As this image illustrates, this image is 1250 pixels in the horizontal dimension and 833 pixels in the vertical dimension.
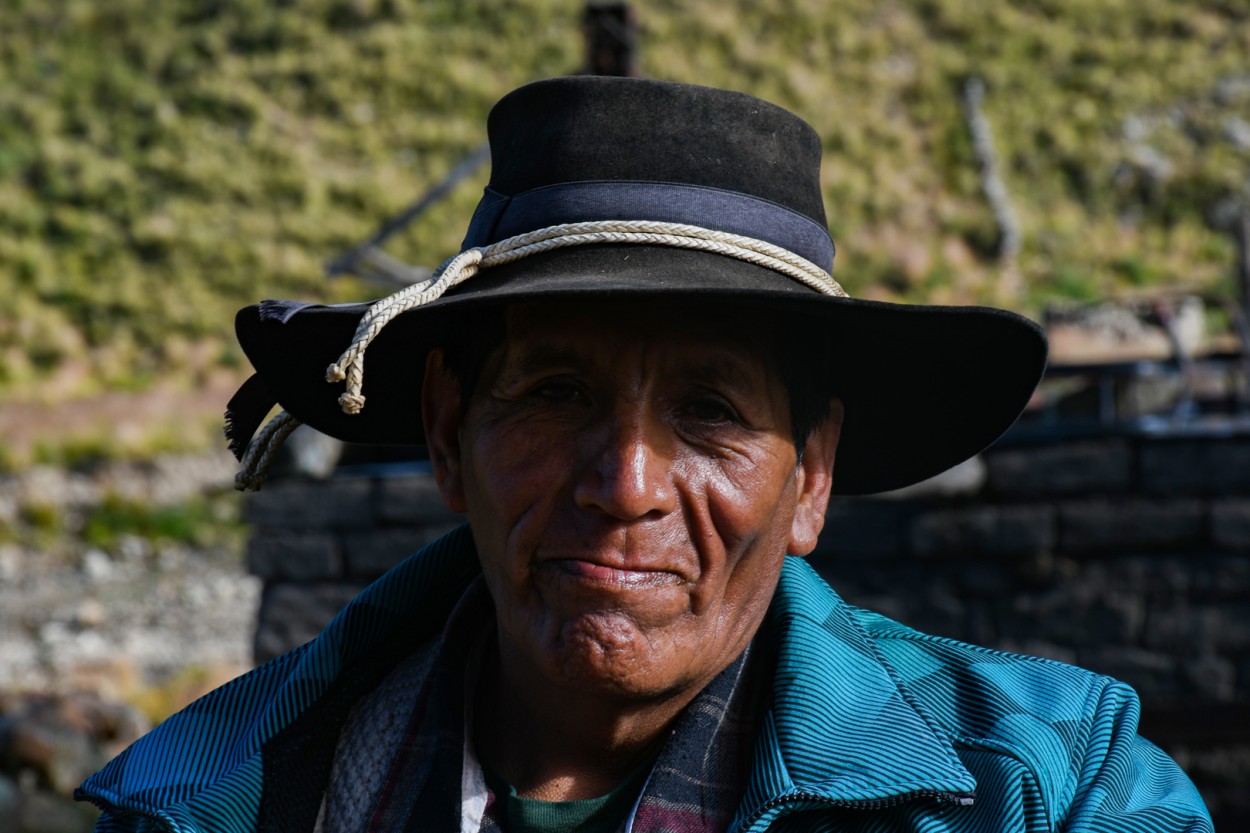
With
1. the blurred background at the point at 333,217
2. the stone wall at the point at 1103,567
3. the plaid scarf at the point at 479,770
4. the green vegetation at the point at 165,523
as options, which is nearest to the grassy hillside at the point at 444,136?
the blurred background at the point at 333,217

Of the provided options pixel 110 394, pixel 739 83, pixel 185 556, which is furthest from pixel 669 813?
pixel 739 83

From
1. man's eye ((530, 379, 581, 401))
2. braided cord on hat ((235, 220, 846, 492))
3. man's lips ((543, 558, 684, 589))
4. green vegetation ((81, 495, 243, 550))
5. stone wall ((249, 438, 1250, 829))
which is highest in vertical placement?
braided cord on hat ((235, 220, 846, 492))

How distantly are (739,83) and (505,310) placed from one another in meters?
22.7

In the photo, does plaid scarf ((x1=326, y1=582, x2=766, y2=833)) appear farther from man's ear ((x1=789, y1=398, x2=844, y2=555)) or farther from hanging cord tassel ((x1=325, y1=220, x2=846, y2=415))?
hanging cord tassel ((x1=325, y1=220, x2=846, y2=415))

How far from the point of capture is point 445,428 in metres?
2.04

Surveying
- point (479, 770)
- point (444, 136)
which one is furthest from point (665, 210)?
point (444, 136)

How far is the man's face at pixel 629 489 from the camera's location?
1.72 meters

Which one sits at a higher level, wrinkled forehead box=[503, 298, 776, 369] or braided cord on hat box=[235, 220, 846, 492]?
braided cord on hat box=[235, 220, 846, 492]

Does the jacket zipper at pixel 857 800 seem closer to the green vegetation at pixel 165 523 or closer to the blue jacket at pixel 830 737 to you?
the blue jacket at pixel 830 737

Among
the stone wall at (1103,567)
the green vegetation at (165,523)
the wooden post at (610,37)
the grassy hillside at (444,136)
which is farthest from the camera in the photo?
the grassy hillside at (444,136)

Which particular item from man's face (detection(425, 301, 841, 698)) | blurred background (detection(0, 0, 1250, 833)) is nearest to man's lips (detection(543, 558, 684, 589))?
man's face (detection(425, 301, 841, 698))

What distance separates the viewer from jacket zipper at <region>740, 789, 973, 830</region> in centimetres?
164

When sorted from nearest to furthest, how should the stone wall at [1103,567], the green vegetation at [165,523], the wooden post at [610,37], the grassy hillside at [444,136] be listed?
1. the stone wall at [1103,567]
2. the wooden post at [610,37]
3. the green vegetation at [165,523]
4. the grassy hillside at [444,136]

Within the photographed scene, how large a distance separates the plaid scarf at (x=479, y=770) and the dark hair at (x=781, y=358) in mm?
392
